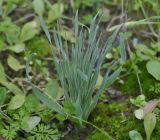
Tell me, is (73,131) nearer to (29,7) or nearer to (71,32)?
(71,32)

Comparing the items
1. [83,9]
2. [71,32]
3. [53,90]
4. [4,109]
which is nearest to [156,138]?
[53,90]

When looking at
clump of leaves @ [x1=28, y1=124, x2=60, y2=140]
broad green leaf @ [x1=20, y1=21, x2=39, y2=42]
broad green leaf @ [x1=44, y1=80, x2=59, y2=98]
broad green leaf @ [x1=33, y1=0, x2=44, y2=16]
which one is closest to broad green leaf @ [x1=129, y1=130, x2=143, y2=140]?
clump of leaves @ [x1=28, y1=124, x2=60, y2=140]

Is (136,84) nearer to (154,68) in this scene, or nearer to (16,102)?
(154,68)

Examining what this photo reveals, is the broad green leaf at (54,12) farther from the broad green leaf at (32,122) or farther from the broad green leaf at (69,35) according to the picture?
the broad green leaf at (32,122)

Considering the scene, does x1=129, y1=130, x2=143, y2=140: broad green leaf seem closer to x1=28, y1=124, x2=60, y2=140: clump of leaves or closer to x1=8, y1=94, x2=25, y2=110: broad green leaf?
x1=28, y1=124, x2=60, y2=140: clump of leaves

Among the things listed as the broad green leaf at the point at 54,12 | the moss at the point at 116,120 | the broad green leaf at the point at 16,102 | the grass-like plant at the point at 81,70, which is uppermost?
the grass-like plant at the point at 81,70

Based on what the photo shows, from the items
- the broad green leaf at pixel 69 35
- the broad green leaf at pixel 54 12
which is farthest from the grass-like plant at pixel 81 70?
the broad green leaf at pixel 54 12

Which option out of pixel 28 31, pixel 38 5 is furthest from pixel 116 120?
pixel 38 5
